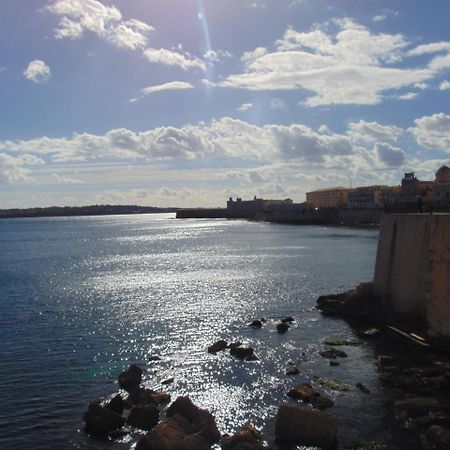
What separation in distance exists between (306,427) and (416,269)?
1190 cm

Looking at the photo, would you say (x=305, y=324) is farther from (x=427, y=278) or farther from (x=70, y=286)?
(x=70, y=286)

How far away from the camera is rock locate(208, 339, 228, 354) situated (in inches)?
968

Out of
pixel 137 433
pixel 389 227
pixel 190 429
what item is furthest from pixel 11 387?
pixel 389 227

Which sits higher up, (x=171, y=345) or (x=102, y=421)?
(x=102, y=421)

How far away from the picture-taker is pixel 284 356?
23406 millimetres

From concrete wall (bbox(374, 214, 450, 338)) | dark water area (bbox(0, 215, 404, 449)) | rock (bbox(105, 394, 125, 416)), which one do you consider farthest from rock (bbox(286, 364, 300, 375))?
rock (bbox(105, 394, 125, 416))

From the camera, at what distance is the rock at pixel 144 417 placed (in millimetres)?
15941

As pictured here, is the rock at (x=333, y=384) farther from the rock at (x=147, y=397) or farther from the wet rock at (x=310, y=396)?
the rock at (x=147, y=397)

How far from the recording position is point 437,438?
47.3ft

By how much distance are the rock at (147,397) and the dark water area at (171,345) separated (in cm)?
124

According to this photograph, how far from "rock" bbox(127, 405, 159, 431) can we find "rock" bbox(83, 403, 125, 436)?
0.33m

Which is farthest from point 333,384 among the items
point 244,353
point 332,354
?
point 244,353

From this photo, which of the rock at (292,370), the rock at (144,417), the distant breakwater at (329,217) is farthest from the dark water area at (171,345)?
the distant breakwater at (329,217)

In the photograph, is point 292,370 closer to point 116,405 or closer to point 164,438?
point 116,405
